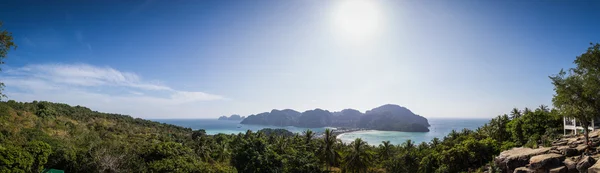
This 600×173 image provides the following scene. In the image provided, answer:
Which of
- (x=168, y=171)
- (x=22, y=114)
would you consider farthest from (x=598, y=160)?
(x=22, y=114)

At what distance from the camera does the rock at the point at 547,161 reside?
65.0 ft

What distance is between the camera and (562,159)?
20.0 m

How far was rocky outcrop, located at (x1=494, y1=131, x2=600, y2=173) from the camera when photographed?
58.6ft

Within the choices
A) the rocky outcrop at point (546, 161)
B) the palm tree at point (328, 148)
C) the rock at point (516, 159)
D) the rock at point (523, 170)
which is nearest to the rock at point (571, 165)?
the rocky outcrop at point (546, 161)

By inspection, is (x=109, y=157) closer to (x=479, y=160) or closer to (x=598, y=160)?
(x=598, y=160)

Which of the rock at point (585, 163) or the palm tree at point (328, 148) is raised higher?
the rock at point (585, 163)

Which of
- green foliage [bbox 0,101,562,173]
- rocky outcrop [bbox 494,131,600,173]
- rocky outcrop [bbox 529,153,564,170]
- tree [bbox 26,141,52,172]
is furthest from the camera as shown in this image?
green foliage [bbox 0,101,562,173]

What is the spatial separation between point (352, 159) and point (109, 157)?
27972 mm

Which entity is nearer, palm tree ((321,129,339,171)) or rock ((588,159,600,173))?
rock ((588,159,600,173))

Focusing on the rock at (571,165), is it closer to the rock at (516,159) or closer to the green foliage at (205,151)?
the rock at (516,159)

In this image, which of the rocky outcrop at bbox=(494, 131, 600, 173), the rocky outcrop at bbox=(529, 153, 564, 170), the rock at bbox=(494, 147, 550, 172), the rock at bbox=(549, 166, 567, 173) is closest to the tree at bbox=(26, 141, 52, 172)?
the rocky outcrop at bbox=(494, 131, 600, 173)

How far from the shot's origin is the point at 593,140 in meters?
21.2

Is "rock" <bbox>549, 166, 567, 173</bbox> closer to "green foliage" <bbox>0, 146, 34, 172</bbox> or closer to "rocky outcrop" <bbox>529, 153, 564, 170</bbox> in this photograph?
"rocky outcrop" <bbox>529, 153, 564, 170</bbox>

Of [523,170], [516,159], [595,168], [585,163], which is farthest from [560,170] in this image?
[516,159]
